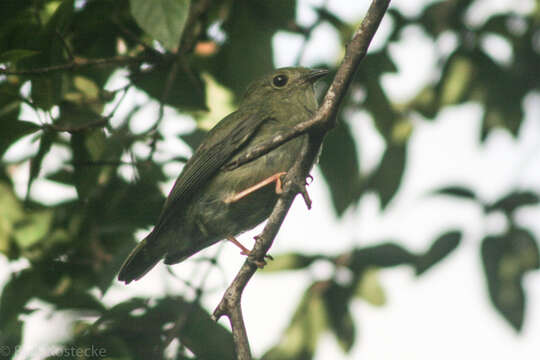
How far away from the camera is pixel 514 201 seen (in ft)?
14.9

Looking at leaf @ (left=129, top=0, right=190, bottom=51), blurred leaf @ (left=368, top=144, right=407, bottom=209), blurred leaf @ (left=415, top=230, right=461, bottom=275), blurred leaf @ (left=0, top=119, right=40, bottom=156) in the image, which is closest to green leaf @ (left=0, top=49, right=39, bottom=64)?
blurred leaf @ (left=0, top=119, right=40, bottom=156)

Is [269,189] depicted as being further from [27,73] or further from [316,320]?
[27,73]

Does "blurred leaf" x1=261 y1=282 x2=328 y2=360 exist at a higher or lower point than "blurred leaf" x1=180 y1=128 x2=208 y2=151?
lower

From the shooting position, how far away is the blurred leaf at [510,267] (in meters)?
4.41

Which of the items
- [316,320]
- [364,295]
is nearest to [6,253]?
[316,320]

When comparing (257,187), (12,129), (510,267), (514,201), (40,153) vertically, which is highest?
(12,129)

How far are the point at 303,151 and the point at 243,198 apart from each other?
1428 millimetres

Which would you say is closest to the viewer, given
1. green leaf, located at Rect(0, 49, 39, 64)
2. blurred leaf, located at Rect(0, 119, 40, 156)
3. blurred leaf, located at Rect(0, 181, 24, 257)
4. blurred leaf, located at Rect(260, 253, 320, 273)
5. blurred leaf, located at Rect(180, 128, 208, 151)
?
green leaf, located at Rect(0, 49, 39, 64)

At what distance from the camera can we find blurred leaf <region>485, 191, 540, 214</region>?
14.7ft

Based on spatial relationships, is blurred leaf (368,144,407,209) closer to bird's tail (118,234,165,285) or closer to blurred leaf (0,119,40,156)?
bird's tail (118,234,165,285)

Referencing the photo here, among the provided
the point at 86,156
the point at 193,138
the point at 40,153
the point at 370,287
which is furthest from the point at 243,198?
the point at 40,153

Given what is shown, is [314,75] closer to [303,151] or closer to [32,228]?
[303,151]

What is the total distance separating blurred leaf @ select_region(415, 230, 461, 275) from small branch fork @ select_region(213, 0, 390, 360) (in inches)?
71.5

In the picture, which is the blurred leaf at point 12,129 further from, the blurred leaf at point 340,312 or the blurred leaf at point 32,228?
the blurred leaf at point 340,312
